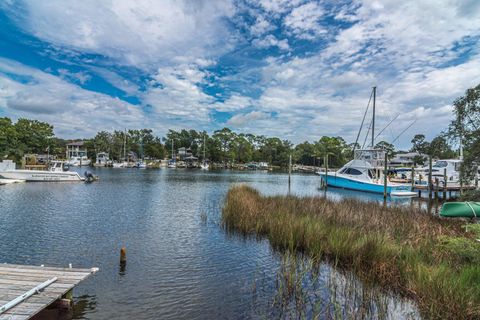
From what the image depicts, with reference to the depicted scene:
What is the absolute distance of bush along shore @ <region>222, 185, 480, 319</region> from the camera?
6699 millimetres

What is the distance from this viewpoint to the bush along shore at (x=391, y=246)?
670cm

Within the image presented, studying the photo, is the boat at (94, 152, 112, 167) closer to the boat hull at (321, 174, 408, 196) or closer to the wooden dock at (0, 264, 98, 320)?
the boat hull at (321, 174, 408, 196)

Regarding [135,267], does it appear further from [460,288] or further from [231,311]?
[460,288]

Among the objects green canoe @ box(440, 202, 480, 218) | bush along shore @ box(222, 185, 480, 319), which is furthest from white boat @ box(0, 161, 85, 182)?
green canoe @ box(440, 202, 480, 218)

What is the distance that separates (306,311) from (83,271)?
5.73m

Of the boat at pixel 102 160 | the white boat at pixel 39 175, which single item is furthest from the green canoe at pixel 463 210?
the boat at pixel 102 160

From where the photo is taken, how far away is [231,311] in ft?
24.1

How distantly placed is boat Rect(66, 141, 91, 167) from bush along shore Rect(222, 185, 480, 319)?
296 ft

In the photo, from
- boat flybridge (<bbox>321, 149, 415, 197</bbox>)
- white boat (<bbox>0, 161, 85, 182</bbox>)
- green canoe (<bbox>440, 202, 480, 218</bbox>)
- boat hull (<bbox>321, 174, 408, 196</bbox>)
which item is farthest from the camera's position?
white boat (<bbox>0, 161, 85, 182</bbox>)

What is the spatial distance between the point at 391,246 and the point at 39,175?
1724 inches

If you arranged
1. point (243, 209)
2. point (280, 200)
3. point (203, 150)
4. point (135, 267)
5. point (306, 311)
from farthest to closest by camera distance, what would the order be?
point (203, 150), point (280, 200), point (243, 209), point (135, 267), point (306, 311)

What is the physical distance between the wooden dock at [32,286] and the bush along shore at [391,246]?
23.6 feet

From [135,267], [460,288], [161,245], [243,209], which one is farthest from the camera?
[243,209]

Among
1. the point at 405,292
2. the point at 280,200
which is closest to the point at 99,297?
the point at 405,292
